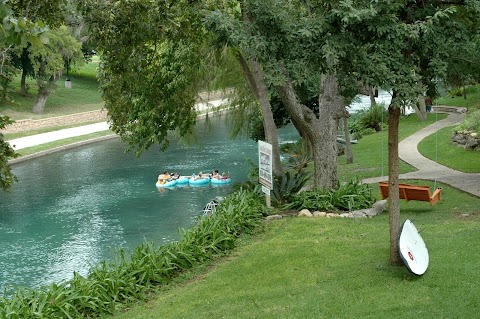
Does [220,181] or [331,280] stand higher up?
[331,280]

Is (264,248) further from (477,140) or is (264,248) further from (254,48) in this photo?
(477,140)

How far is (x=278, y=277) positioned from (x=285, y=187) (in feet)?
22.1

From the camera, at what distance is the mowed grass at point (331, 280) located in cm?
913

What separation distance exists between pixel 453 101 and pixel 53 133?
2381 cm

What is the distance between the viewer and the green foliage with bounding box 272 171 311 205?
17578 millimetres

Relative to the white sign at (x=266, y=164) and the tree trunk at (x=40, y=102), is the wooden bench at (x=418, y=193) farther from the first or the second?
the tree trunk at (x=40, y=102)

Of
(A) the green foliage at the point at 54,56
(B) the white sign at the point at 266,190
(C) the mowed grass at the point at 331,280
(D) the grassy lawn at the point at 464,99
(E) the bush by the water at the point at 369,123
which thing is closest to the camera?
(C) the mowed grass at the point at 331,280

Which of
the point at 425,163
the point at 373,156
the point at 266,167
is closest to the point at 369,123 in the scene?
the point at 373,156

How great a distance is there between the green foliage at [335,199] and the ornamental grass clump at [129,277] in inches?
76.6

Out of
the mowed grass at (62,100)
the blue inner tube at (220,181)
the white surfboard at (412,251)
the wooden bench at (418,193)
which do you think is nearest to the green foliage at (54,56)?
the mowed grass at (62,100)

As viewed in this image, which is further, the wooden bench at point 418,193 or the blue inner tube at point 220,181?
the blue inner tube at point 220,181

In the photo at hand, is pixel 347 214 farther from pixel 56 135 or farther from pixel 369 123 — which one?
pixel 56 135

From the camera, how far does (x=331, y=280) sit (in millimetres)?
10633

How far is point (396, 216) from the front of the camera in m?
10.6
